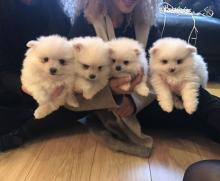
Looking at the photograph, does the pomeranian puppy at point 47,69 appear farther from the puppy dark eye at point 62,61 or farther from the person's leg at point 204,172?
the person's leg at point 204,172

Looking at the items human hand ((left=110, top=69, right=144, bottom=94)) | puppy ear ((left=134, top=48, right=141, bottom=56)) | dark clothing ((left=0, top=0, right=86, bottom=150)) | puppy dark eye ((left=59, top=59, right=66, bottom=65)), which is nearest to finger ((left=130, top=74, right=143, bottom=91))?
human hand ((left=110, top=69, right=144, bottom=94))

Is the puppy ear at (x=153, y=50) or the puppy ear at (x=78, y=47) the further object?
the puppy ear at (x=153, y=50)

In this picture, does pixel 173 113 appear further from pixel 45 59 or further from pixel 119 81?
pixel 45 59

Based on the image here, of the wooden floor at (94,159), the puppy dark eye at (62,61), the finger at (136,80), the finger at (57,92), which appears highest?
the puppy dark eye at (62,61)

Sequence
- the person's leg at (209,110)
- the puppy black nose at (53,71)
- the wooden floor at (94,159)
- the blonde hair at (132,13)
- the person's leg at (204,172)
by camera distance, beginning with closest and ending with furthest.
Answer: the person's leg at (204,172) < the puppy black nose at (53,71) < the wooden floor at (94,159) < the person's leg at (209,110) < the blonde hair at (132,13)

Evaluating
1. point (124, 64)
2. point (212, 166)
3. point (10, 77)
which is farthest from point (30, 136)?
point (212, 166)

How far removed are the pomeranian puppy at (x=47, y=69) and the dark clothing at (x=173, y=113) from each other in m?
0.38

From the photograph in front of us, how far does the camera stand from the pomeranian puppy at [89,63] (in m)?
1.54

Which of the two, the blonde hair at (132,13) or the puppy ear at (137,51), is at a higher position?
the blonde hair at (132,13)

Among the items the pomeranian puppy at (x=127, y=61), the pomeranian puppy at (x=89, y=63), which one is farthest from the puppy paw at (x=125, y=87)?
the pomeranian puppy at (x=89, y=63)

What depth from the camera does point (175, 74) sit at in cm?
168

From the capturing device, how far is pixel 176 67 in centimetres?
163

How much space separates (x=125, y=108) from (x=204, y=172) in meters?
0.56

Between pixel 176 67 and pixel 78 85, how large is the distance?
464 mm
